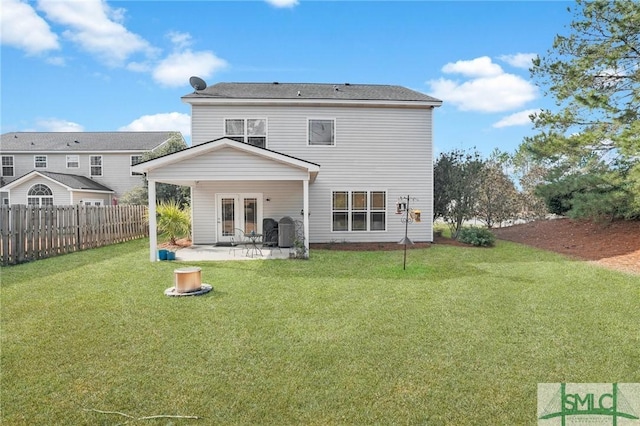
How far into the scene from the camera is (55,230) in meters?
10.6

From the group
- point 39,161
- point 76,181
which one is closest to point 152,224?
point 76,181

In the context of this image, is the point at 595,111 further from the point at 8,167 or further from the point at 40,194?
the point at 8,167

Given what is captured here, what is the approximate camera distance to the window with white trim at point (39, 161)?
2525 cm

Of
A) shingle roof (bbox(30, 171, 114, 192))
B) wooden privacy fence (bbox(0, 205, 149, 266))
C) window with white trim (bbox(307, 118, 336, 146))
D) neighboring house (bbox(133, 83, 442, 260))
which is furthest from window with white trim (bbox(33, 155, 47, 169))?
window with white trim (bbox(307, 118, 336, 146))

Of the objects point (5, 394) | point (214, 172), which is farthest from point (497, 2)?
point (5, 394)

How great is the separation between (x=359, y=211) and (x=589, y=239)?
26.3 ft

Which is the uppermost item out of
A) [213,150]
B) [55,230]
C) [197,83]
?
[197,83]

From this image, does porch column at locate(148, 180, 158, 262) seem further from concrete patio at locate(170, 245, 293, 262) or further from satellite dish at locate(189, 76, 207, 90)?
satellite dish at locate(189, 76, 207, 90)

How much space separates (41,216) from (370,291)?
9747 millimetres

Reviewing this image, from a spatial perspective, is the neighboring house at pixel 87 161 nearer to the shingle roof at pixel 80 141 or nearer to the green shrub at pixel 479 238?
the shingle roof at pixel 80 141

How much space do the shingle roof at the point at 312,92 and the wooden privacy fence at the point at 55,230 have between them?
5.55 m

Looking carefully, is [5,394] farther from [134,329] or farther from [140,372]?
[134,329]

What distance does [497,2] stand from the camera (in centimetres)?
926

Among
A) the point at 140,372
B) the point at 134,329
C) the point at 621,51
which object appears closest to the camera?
the point at 140,372
